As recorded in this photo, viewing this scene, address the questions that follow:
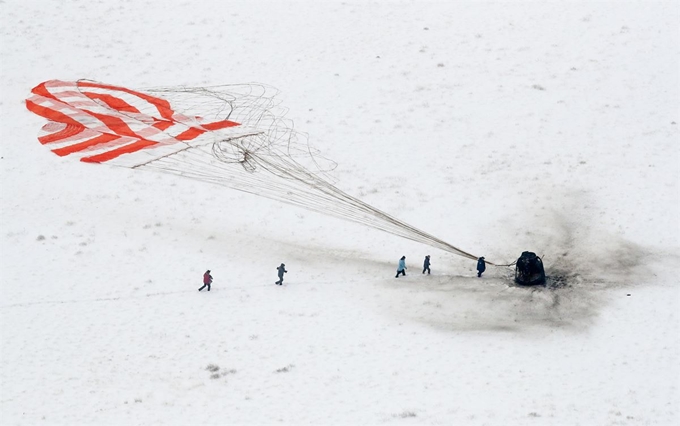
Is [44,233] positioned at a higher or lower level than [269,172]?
lower

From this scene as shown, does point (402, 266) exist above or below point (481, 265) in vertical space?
below

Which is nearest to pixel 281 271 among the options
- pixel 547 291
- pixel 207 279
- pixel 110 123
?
pixel 207 279

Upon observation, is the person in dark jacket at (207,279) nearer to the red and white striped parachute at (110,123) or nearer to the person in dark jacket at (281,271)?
the person in dark jacket at (281,271)

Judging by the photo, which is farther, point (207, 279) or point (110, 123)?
point (110, 123)

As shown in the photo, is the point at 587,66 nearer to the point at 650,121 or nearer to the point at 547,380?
the point at 650,121

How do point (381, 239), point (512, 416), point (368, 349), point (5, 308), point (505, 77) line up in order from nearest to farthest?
1. point (512, 416)
2. point (368, 349)
3. point (5, 308)
4. point (381, 239)
5. point (505, 77)

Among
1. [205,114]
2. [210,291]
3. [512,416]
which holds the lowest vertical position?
[512,416]

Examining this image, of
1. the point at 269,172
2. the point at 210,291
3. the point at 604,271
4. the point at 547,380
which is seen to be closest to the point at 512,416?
the point at 547,380

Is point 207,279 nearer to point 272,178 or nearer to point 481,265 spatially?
point 272,178
